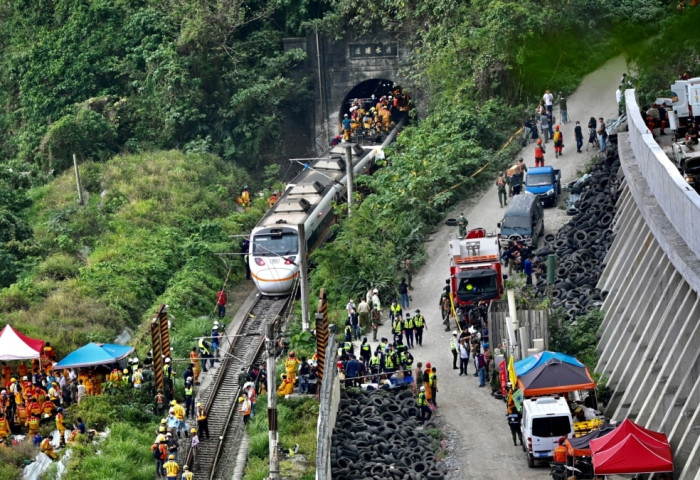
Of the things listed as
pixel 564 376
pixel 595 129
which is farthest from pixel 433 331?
pixel 595 129

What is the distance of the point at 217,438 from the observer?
1626 inches

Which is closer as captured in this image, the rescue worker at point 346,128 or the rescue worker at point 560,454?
the rescue worker at point 560,454

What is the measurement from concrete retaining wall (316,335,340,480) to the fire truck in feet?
16.9

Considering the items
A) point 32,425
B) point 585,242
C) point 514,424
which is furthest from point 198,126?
point 514,424

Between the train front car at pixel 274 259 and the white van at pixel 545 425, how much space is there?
57.3 feet

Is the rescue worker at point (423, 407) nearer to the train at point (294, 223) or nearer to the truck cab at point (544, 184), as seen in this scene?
the train at point (294, 223)

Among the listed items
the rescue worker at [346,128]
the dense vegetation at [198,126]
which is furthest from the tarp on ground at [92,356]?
the rescue worker at [346,128]

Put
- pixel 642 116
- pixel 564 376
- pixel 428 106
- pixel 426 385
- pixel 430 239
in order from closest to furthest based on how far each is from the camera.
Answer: pixel 564 376 < pixel 426 385 < pixel 642 116 < pixel 430 239 < pixel 428 106

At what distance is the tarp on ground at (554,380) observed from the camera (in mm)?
35781

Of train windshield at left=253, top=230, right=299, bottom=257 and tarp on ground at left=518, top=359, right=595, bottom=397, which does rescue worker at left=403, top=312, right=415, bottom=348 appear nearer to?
train windshield at left=253, top=230, right=299, bottom=257

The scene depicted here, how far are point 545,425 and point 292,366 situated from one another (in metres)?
10.5

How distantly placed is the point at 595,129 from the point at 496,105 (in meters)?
6.69

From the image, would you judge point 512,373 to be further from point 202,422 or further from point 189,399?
point 189,399

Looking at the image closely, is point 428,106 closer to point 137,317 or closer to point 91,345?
point 137,317
